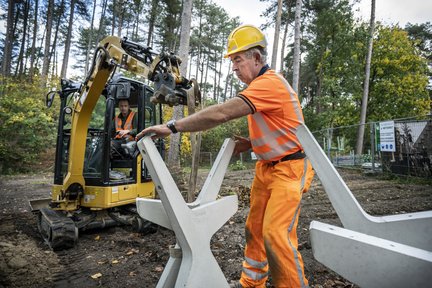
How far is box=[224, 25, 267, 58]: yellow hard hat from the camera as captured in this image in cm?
226

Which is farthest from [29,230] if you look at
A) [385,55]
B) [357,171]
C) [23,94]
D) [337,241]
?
[385,55]

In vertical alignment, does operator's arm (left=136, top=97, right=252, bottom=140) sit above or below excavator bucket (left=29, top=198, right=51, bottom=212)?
above

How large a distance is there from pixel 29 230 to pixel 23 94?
15633 mm

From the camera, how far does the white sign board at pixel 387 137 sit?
10922 millimetres

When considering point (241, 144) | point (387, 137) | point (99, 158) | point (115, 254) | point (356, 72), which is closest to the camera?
point (241, 144)

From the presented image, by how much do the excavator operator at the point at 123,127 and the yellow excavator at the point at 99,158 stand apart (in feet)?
0.53

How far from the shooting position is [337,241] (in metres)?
1.13

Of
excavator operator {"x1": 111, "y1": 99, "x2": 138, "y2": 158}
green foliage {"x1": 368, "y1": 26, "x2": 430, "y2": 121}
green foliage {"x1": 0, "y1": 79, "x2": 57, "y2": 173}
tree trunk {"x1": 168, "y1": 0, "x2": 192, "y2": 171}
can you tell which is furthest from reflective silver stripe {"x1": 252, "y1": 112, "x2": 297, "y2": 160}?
green foliage {"x1": 368, "y1": 26, "x2": 430, "y2": 121}

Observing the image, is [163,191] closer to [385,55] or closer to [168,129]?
[168,129]

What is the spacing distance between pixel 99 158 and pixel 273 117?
3796mm

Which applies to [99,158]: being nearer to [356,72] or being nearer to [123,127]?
[123,127]

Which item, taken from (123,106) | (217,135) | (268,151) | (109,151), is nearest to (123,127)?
(123,106)

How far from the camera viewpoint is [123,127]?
17.3 ft

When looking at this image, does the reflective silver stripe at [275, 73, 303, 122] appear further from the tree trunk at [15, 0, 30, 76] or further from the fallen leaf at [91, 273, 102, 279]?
the tree trunk at [15, 0, 30, 76]
